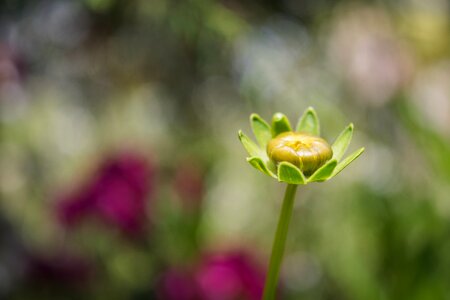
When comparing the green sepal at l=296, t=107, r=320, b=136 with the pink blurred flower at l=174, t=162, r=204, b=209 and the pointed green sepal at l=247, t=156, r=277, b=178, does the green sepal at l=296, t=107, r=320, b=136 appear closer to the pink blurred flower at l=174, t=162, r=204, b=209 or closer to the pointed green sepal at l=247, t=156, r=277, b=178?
the pointed green sepal at l=247, t=156, r=277, b=178

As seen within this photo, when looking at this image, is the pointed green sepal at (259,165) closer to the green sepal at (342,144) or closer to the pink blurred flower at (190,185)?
the green sepal at (342,144)

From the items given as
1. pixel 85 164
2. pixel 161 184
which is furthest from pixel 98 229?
pixel 85 164

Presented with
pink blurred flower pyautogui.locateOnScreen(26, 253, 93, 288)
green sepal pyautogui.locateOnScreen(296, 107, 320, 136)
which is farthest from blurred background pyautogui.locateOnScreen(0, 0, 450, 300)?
green sepal pyautogui.locateOnScreen(296, 107, 320, 136)

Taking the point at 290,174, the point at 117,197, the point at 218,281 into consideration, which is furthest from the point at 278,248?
the point at 117,197

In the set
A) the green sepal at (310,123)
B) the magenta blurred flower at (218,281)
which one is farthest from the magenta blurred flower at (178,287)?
the green sepal at (310,123)

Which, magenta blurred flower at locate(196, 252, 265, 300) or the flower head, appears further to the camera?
magenta blurred flower at locate(196, 252, 265, 300)

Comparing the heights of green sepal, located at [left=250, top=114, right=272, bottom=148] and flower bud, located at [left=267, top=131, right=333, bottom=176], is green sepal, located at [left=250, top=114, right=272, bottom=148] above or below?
above

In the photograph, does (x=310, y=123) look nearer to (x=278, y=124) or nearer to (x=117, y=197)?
(x=278, y=124)

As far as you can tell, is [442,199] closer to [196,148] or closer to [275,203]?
[196,148]
